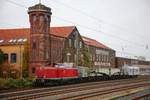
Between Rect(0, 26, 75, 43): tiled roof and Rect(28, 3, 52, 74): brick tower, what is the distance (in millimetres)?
4529

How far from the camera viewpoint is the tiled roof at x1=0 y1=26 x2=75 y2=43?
66312mm

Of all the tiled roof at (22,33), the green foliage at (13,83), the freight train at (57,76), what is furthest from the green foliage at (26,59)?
the green foliage at (13,83)

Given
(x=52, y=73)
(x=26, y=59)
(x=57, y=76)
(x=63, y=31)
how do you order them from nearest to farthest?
(x=52, y=73)
(x=57, y=76)
(x=26, y=59)
(x=63, y=31)

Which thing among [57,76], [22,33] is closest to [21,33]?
[22,33]

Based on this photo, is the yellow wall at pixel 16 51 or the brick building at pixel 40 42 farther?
the yellow wall at pixel 16 51

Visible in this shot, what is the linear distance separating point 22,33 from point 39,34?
855cm

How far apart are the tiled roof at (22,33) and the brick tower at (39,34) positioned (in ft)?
14.9

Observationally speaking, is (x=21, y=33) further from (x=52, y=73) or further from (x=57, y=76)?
(x=52, y=73)

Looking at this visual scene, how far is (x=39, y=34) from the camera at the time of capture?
60.3 metres

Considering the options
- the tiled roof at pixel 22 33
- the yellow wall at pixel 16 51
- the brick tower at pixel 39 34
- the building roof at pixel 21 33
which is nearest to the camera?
the brick tower at pixel 39 34

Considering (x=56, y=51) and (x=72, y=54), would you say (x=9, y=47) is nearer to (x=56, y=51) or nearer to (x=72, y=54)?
(x=56, y=51)

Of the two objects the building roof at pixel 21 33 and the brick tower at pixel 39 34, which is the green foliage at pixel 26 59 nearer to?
the brick tower at pixel 39 34

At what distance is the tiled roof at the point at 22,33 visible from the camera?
6631cm

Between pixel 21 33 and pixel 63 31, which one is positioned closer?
pixel 21 33
